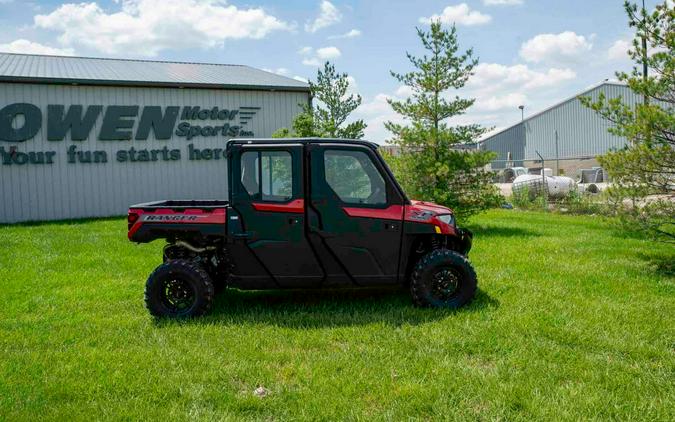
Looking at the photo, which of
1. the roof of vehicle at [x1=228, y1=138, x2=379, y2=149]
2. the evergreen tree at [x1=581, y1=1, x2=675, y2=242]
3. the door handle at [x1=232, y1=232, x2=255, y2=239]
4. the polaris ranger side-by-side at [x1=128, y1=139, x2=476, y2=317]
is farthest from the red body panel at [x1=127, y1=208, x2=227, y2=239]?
the evergreen tree at [x1=581, y1=1, x2=675, y2=242]

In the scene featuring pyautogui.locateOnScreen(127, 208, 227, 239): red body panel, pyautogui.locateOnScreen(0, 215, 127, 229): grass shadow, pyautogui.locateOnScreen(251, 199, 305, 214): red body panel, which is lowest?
pyautogui.locateOnScreen(0, 215, 127, 229): grass shadow

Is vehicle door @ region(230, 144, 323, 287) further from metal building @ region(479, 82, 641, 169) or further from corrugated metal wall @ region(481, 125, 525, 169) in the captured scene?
corrugated metal wall @ region(481, 125, 525, 169)

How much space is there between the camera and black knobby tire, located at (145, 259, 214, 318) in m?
5.86

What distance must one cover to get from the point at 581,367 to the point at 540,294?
225 cm

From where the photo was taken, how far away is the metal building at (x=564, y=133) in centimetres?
3508

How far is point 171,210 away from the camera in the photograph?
6004 mm

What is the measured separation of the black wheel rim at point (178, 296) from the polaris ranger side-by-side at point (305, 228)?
0.03 ft

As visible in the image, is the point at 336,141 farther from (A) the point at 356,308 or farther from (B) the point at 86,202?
(B) the point at 86,202

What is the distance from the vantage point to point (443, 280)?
606cm

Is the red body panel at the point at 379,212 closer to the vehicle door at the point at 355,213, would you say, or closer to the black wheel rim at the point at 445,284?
the vehicle door at the point at 355,213

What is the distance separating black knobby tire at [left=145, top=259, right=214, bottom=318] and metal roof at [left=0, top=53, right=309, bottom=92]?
14250mm

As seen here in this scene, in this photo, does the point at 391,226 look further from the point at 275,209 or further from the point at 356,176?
the point at 275,209

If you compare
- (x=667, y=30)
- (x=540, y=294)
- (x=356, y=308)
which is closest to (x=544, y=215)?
(x=667, y=30)

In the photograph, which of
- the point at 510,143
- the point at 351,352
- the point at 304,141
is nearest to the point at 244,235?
the point at 304,141
